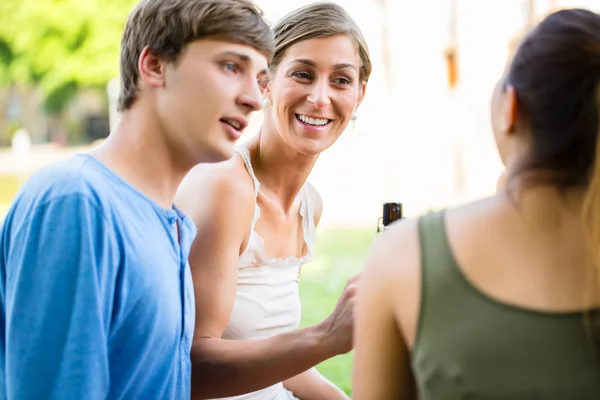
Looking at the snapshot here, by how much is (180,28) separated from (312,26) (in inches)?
30.9

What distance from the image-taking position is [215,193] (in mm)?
2328

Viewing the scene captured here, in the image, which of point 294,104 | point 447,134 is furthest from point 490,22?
point 294,104

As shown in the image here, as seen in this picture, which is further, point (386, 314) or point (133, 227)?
point (133, 227)

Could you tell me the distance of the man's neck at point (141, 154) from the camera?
73.7 inches

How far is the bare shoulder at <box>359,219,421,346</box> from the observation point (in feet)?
4.53

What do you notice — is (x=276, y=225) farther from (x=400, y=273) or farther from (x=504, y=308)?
(x=504, y=308)

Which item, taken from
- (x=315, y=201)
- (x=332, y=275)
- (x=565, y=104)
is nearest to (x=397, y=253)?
(x=565, y=104)

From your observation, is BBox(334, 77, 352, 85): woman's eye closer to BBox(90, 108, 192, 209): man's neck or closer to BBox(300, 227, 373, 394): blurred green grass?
BBox(90, 108, 192, 209): man's neck

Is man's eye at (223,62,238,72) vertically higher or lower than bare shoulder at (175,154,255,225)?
higher

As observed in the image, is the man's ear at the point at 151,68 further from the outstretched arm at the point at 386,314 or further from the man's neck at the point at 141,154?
the outstretched arm at the point at 386,314

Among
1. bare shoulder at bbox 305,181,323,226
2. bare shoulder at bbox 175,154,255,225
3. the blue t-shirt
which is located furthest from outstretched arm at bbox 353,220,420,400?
bare shoulder at bbox 305,181,323,226

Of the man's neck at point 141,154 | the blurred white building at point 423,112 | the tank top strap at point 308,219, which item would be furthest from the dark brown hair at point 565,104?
the blurred white building at point 423,112

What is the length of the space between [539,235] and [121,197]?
895 mm

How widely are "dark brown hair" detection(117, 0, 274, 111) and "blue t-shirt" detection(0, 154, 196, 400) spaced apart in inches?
12.4
